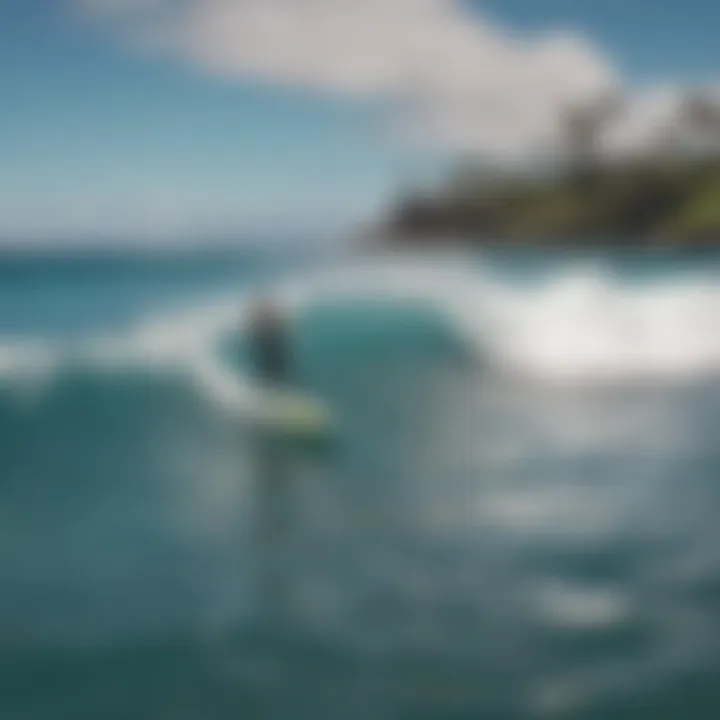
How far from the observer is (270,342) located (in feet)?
7.26

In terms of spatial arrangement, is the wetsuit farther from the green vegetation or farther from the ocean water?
the green vegetation

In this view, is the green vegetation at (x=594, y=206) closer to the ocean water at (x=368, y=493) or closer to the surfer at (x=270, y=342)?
the ocean water at (x=368, y=493)

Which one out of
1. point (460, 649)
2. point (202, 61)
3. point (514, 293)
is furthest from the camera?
point (514, 293)

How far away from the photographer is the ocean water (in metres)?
2.01

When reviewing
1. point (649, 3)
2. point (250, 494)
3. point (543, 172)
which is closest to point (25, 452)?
point (250, 494)

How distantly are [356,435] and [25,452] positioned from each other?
66 centimetres

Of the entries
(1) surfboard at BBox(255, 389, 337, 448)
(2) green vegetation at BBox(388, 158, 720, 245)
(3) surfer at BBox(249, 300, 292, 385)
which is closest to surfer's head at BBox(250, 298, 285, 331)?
(3) surfer at BBox(249, 300, 292, 385)

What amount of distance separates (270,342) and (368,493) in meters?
0.37

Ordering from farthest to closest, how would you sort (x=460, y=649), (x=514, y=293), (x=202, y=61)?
(x=514, y=293) < (x=202, y=61) < (x=460, y=649)

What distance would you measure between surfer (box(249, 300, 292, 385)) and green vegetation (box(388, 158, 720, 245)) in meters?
0.30

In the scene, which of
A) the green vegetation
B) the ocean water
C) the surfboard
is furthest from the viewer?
the green vegetation

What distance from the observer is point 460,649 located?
2.04 meters

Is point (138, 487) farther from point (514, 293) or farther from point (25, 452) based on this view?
point (514, 293)

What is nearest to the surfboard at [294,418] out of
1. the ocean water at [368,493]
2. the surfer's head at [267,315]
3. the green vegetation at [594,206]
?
the ocean water at [368,493]
